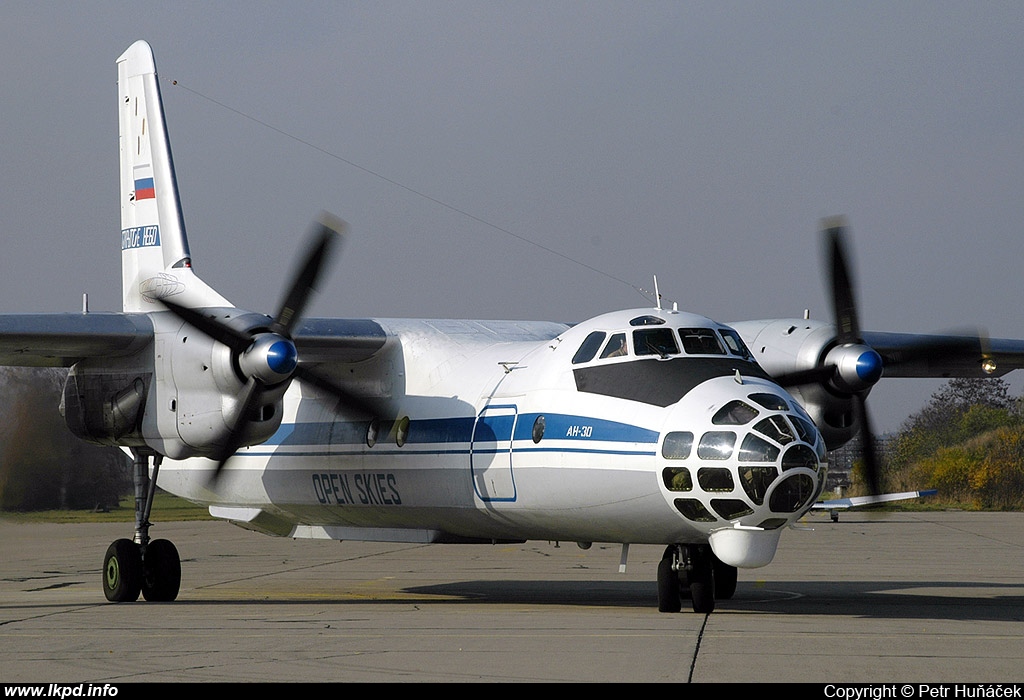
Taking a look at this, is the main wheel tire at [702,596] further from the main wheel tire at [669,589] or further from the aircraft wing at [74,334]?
the aircraft wing at [74,334]

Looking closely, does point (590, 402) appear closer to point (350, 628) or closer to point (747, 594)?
point (350, 628)

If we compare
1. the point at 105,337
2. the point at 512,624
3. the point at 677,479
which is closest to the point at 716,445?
the point at 677,479

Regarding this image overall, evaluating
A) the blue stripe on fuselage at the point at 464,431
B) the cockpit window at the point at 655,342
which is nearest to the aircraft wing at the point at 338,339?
the blue stripe on fuselage at the point at 464,431

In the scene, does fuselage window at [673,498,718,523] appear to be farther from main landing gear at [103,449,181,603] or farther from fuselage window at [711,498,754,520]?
main landing gear at [103,449,181,603]

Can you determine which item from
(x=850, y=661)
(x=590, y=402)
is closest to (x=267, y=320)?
(x=590, y=402)

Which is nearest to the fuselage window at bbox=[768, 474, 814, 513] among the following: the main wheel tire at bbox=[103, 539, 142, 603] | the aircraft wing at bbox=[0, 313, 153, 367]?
the aircraft wing at bbox=[0, 313, 153, 367]

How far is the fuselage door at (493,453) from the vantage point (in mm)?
13297

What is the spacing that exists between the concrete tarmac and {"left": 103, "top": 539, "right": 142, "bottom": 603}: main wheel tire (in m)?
0.49

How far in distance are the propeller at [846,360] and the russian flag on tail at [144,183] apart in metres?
9.24

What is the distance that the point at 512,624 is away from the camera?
445 inches

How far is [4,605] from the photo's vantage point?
48.3ft

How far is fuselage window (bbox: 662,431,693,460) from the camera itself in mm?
11258

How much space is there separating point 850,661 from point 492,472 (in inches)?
221
